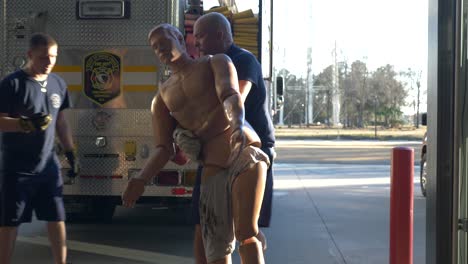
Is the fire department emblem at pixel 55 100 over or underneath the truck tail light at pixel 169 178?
over

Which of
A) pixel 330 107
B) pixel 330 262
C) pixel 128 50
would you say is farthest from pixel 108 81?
pixel 330 107

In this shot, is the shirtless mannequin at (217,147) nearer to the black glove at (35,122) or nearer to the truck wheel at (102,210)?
the black glove at (35,122)

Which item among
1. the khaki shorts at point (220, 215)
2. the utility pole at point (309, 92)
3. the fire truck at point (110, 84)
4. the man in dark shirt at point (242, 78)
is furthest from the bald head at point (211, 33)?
the utility pole at point (309, 92)

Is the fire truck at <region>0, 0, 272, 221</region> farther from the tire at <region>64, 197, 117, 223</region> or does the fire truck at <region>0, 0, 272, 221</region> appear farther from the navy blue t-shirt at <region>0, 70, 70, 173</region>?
the navy blue t-shirt at <region>0, 70, 70, 173</region>

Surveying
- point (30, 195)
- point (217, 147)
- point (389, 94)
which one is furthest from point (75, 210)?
point (389, 94)

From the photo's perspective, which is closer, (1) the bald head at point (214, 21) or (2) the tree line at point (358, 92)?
(1) the bald head at point (214, 21)

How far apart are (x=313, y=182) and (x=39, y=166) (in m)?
10.6

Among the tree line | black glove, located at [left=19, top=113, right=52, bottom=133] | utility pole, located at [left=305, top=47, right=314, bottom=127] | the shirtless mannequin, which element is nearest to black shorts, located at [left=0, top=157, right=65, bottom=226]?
black glove, located at [left=19, top=113, right=52, bottom=133]

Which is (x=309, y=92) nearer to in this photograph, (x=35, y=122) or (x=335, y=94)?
(x=335, y=94)

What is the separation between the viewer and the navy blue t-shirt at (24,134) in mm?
4980

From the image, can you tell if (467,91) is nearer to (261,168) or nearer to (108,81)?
(261,168)

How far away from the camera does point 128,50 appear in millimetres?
7266

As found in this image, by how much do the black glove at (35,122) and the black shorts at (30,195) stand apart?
32 cm

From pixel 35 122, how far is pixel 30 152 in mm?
258
